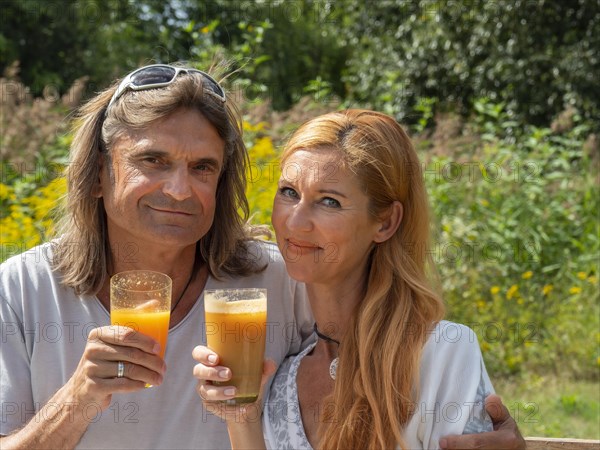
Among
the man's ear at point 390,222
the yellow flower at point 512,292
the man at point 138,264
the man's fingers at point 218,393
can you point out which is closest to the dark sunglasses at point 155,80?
the man at point 138,264

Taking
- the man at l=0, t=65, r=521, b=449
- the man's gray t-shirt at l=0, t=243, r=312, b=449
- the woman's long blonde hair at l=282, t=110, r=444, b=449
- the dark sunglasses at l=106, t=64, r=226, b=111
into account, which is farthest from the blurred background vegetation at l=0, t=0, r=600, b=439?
the man's gray t-shirt at l=0, t=243, r=312, b=449

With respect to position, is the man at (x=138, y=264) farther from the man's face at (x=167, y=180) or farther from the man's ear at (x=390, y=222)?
the man's ear at (x=390, y=222)

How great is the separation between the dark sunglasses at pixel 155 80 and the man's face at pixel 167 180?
14cm

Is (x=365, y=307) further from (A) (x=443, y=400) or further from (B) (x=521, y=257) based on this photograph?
(B) (x=521, y=257)

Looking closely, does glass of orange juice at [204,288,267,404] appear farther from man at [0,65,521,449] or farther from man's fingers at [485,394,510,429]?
man's fingers at [485,394,510,429]

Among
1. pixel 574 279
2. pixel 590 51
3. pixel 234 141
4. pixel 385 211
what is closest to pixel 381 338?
pixel 385 211

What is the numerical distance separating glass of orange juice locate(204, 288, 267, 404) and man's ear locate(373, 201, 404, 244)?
60 centimetres

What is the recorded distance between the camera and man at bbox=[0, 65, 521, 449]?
3.01 metres

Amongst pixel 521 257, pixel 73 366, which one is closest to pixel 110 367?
pixel 73 366

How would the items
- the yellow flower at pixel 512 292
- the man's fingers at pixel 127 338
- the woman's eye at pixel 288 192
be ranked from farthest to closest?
the yellow flower at pixel 512 292 → the woman's eye at pixel 288 192 → the man's fingers at pixel 127 338

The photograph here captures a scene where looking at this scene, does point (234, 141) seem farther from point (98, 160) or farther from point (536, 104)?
point (536, 104)

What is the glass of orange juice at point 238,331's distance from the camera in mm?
2512

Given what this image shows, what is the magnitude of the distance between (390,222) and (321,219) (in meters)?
0.31

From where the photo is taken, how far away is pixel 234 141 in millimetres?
3354
